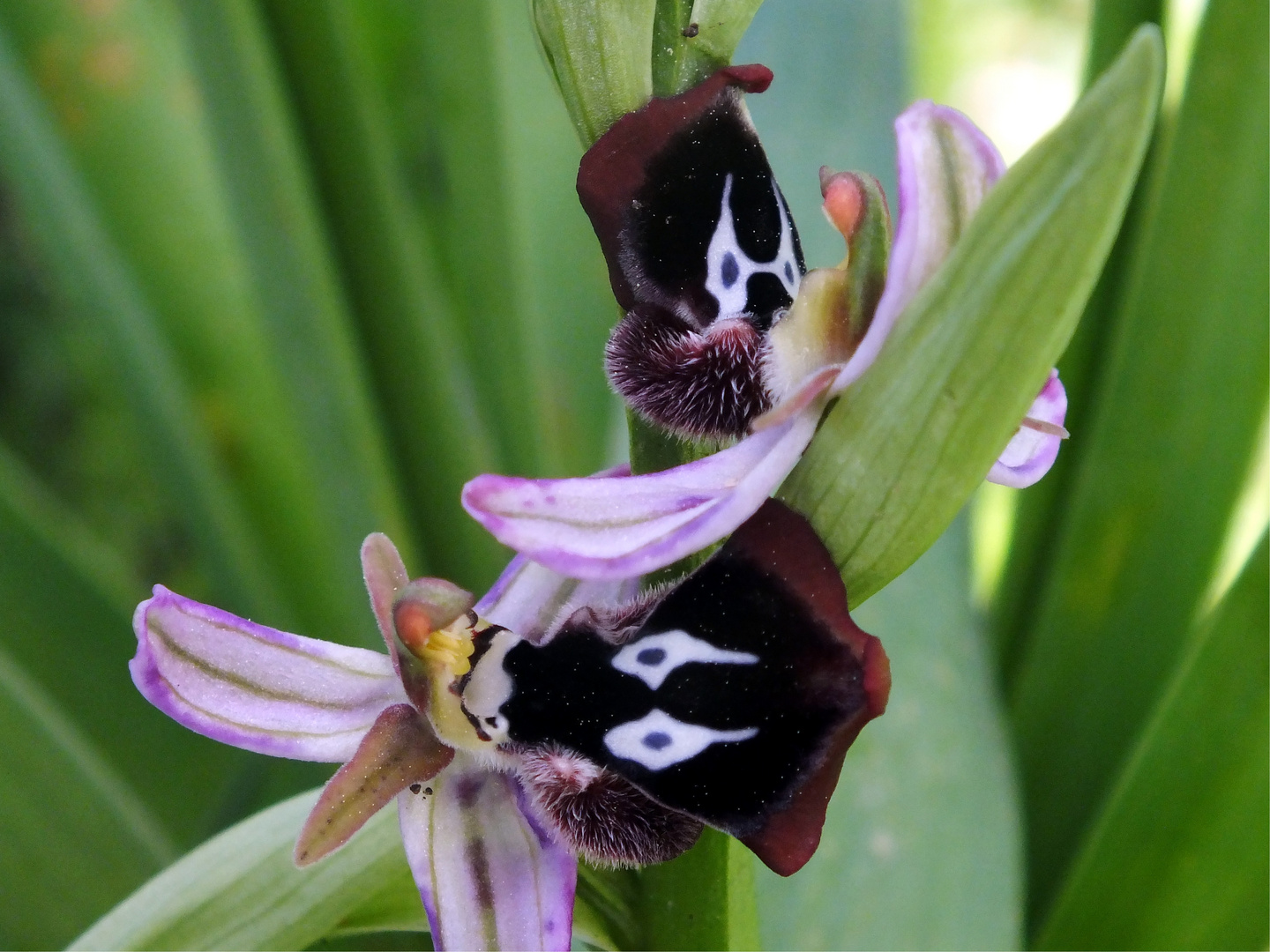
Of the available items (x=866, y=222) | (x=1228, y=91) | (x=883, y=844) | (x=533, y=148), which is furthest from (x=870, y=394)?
(x=533, y=148)

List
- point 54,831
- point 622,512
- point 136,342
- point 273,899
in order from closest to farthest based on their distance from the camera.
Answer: point 622,512 → point 273,899 → point 54,831 → point 136,342

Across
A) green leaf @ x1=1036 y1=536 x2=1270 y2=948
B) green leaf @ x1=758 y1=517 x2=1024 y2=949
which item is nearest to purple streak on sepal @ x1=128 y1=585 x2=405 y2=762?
green leaf @ x1=758 y1=517 x2=1024 y2=949

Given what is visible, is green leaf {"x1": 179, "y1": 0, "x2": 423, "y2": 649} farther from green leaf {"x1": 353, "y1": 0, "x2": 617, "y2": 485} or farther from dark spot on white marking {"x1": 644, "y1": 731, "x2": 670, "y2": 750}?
dark spot on white marking {"x1": 644, "y1": 731, "x2": 670, "y2": 750}

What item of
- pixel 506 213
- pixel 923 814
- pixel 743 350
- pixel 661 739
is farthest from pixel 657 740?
pixel 506 213

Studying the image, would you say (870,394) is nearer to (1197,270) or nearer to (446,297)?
(1197,270)

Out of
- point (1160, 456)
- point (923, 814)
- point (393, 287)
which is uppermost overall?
point (393, 287)

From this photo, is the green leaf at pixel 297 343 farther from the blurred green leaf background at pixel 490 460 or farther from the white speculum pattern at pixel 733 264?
the white speculum pattern at pixel 733 264

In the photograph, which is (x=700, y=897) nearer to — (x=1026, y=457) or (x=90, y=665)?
(x=1026, y=457)
